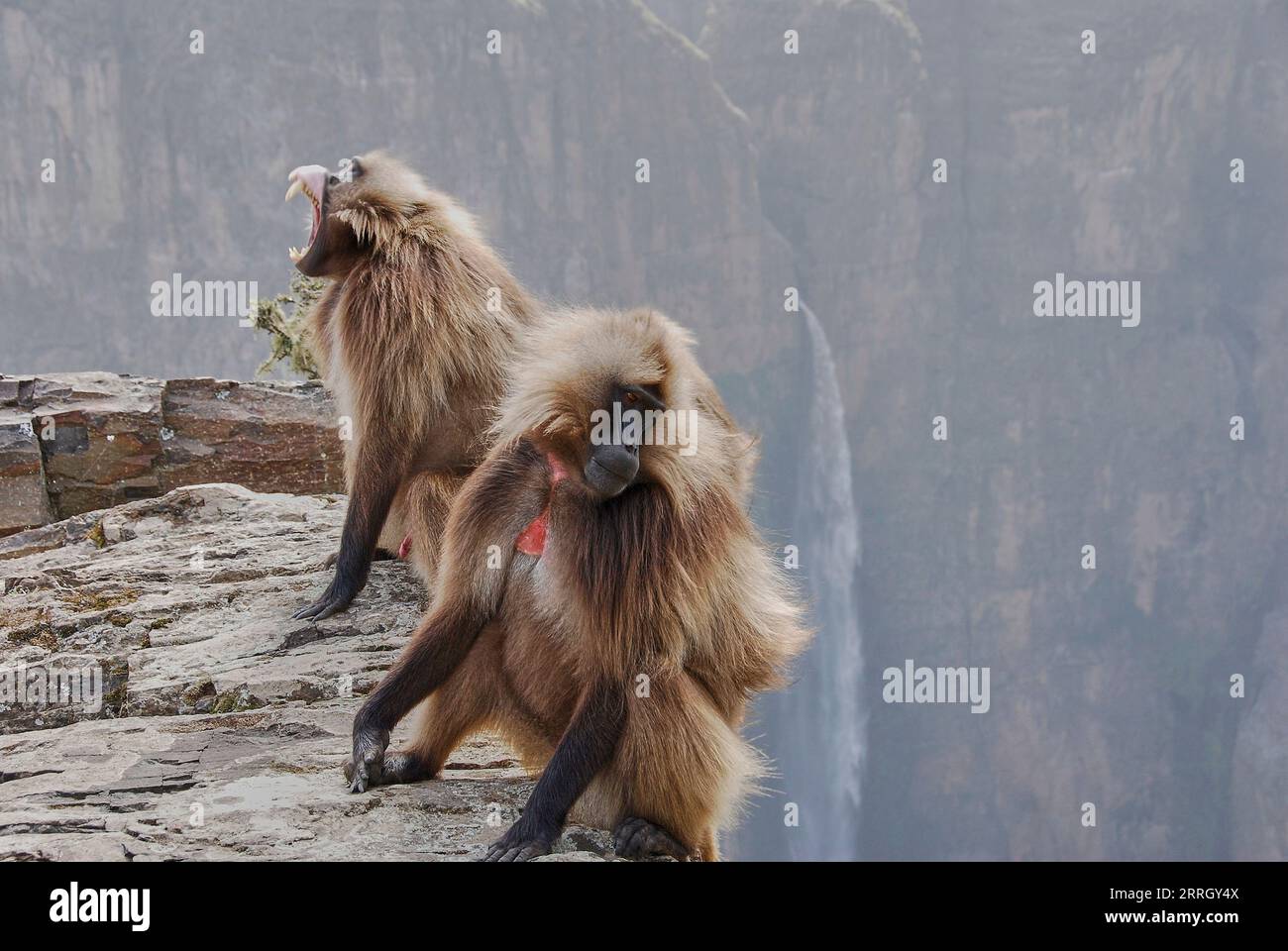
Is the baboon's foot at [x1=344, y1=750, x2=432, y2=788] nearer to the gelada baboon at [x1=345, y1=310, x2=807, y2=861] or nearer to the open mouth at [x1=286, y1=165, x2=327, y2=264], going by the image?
the gelada baboon at [x1=345, y1=310, x2=807, y2=861]

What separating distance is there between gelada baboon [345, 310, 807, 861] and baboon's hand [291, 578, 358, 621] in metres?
1.83

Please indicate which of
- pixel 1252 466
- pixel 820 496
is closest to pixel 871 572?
pixel 820 496

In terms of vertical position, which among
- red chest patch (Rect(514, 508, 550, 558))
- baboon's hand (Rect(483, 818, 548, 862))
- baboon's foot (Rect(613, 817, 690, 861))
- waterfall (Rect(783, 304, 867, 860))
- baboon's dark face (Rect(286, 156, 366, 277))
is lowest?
waterfall (Rect(783, 304, 867, 860))

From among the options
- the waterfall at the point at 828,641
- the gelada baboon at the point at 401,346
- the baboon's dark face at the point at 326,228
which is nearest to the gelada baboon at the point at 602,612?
the gelada baboon at the point at 401,346

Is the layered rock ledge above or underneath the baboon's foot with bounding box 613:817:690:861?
above

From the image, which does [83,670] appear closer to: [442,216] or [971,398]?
[442,216]

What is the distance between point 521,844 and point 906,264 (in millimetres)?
59891

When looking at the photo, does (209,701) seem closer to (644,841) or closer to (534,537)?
(534,537)

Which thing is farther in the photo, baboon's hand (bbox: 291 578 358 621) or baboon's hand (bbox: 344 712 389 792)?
baboon's hand (bbox: 291 578 358 621)

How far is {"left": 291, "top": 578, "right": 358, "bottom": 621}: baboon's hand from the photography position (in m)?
6.06

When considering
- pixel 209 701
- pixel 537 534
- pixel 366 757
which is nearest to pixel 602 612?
pixel 537 534

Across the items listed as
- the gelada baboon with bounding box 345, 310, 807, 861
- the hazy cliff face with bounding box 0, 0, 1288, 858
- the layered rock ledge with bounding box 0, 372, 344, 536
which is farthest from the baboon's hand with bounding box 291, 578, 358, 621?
the hazy cliff face with bounding box 0, 0, 1288, 858

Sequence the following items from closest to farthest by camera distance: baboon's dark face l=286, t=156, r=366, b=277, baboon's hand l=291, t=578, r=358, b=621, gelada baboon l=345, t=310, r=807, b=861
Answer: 1. gelada baboon l=345, t=310, r=807, b=861
2. baboon's hand l=291, t=578, r=358, b=621
3. baboon's dark face l=286, t=156, r=366, b=277

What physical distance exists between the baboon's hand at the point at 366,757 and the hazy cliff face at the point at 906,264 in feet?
167
